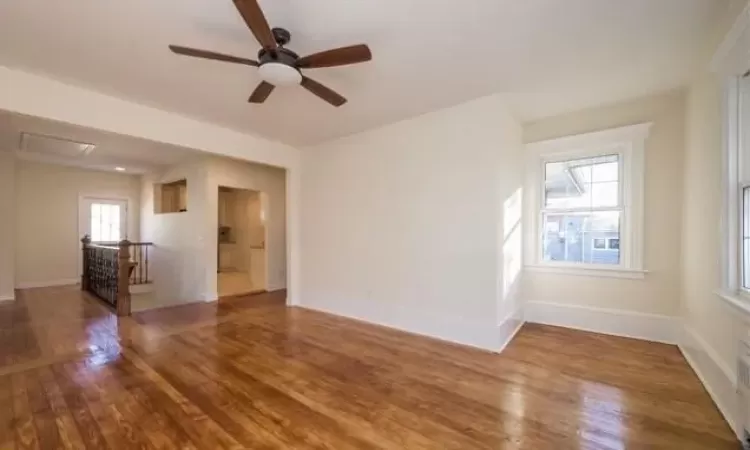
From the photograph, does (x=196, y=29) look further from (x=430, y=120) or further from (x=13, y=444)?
(x=13, y=444)

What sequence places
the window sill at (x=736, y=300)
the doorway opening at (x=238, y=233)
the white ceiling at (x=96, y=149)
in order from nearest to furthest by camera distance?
the window sill at (x=736, y=300), the white ceiling at (x=96, y=149), the doorway opening at (x=238, y=233)

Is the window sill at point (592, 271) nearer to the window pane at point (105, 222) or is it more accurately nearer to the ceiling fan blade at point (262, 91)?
the ceiling fan blade at point (262, 91)

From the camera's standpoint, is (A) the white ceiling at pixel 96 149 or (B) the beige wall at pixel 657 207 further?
(A) the white ceiling at pixel 96 149

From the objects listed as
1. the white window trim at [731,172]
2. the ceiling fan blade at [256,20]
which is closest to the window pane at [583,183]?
the white window trim at [731,172]

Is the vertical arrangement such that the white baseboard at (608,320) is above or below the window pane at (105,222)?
below

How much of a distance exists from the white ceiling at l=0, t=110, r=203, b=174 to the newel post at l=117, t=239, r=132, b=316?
1.58 metres

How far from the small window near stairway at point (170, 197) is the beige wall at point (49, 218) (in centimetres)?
139

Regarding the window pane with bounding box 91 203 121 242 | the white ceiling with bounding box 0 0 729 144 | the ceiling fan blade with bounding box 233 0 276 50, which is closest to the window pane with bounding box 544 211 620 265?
the white ceiling with bounding box 0 0 729 144

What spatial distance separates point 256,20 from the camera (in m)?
1.73

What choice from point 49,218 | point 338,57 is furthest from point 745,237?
point 49,218

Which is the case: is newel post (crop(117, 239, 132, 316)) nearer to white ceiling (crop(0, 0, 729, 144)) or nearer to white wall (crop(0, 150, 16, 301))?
white ceiling (crop(0, 0, 729, 144))

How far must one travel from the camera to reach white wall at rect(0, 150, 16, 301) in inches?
212

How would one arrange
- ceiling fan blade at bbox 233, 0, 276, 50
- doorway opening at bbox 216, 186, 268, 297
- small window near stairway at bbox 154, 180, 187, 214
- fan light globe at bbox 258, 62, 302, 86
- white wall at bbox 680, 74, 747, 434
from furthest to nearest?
doorway opening at bbox 216, 186, 268, 297
small window near stairway at bbox 154, 180, 187, 214
fan light globe at bbox 258, 62, 302, 86
white wall at bbox 680, 74, 747, 434
ceiling fan blade at bbox 233, 0, 276, 50

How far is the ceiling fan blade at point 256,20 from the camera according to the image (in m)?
1.59
